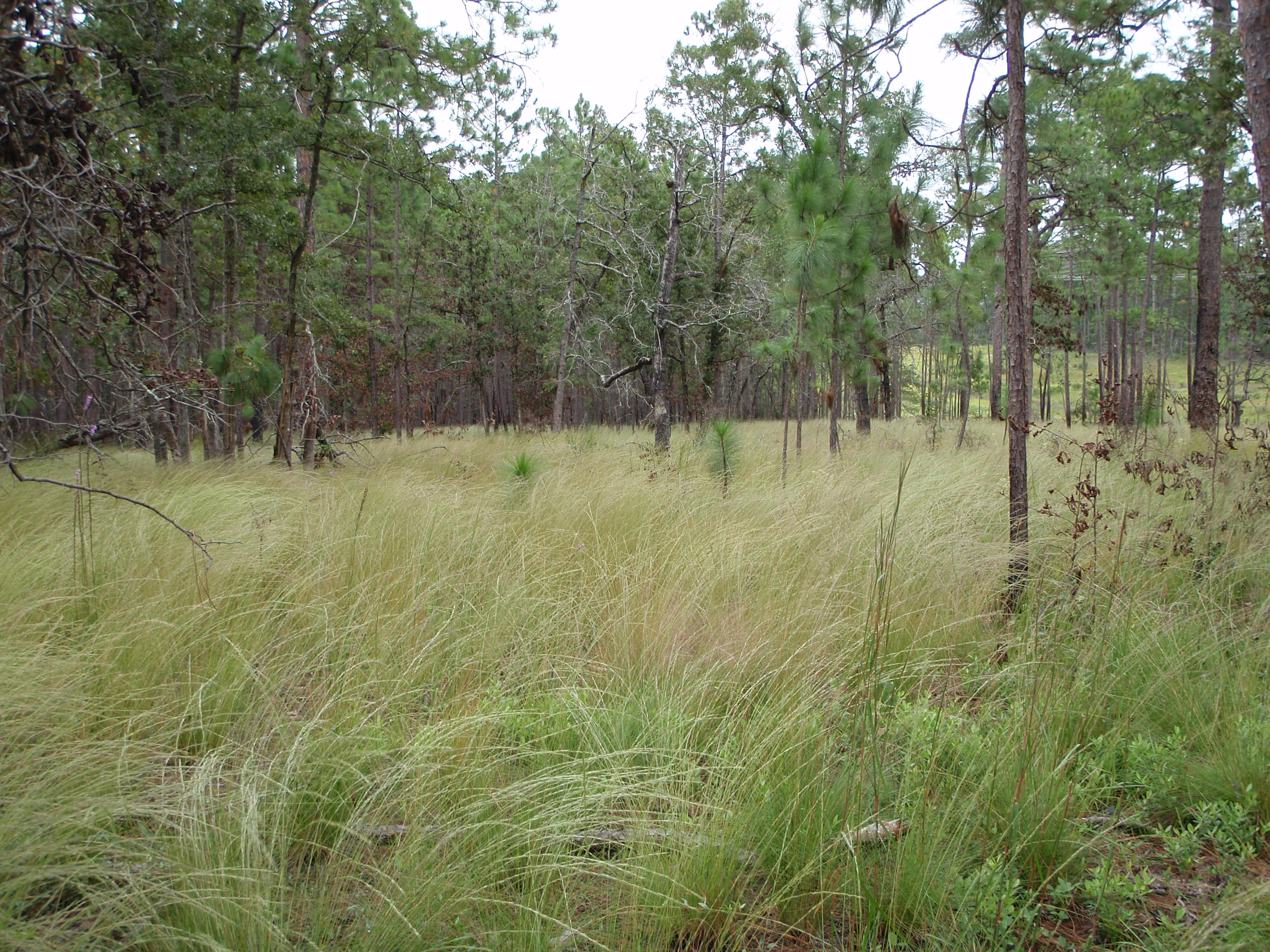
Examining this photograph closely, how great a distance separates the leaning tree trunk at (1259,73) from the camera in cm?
394

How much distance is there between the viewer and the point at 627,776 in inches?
80.0

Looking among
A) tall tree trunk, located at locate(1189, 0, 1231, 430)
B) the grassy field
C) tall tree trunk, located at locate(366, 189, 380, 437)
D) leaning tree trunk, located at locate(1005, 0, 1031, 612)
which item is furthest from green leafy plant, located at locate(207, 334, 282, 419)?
tall tree trunk, located at locate(1189, 0, 1231, 430)

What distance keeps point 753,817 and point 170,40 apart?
29.1 ft

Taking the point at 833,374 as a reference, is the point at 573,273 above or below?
above

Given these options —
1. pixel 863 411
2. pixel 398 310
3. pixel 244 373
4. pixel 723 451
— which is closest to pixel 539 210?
pixel 398 310

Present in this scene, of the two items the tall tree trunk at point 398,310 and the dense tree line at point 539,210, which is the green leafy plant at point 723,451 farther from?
the tall tree trunk at point 398,310

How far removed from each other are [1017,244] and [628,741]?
138 inches

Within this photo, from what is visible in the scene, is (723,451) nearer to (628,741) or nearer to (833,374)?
(833,374)

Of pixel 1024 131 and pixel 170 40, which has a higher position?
pixel 170 40

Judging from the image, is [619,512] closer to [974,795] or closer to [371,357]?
[974,795]

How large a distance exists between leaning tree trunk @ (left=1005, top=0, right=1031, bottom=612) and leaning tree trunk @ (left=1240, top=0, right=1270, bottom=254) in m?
1.30

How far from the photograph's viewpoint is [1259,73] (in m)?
4.02

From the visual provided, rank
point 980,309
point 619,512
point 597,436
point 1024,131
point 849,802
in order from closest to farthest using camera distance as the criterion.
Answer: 1. point 849,802
2. point 1024,131
3. point 619,512
4. point 980,309
5. point 597,436

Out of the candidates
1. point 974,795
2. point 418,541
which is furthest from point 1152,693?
point 418,541
